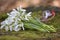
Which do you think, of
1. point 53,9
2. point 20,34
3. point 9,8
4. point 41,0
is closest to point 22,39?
point 20,34

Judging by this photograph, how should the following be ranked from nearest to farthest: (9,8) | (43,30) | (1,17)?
(43,30)
(1,17)
(9,8)

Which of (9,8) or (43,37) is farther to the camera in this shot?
(9,8)

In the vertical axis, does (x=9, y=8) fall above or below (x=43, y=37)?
above

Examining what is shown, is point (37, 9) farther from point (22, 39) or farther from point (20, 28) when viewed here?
point (22, 39)

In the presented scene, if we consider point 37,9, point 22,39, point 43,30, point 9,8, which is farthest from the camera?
point 9,8

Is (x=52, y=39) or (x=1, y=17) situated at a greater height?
(x=1, y=17)

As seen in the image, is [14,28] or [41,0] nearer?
[14,28]

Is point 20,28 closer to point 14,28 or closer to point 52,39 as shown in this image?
point 14,28

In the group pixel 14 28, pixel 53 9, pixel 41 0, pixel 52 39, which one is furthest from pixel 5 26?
pixel 41 0
